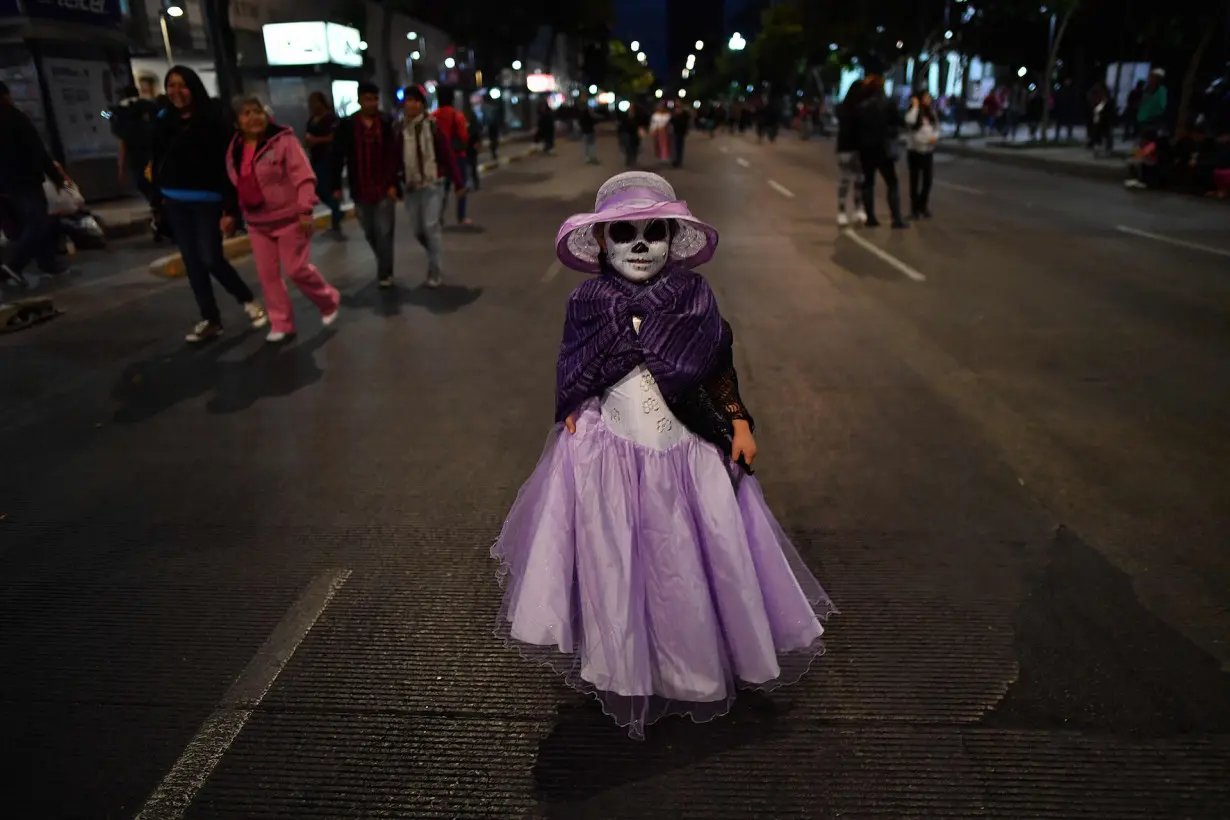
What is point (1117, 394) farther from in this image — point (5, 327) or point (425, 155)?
point (5, 327)

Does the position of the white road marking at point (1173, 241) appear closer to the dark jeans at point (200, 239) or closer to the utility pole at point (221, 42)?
the dark jeans at point (200, 239)

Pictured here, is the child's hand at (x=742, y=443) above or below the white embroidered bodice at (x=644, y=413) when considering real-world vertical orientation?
below

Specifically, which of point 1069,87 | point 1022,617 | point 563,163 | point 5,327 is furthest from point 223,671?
point 1069,87

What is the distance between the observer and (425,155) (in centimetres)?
890

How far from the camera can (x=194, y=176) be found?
6.71 m

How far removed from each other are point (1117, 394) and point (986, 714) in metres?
3.53

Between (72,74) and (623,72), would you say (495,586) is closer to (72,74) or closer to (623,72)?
(72,74)

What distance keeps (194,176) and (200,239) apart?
480mm

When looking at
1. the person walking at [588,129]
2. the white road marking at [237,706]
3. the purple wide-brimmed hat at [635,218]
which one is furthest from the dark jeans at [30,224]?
the person walking at [588,129]

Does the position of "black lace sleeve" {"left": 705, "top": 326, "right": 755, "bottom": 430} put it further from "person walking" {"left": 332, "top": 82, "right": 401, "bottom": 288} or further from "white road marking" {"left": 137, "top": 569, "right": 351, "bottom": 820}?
"person walking" {"left": 332, "top": 82, "right": 401, "bottom": 288}

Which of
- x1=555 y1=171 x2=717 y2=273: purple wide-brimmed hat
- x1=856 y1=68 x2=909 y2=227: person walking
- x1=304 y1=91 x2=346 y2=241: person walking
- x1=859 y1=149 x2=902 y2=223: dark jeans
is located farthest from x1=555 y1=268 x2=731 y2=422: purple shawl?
x1=304 y1=91 x2=346 y2=241: person walking

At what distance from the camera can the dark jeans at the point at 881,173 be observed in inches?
468

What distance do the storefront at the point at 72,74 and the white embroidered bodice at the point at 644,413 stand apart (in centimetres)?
1430

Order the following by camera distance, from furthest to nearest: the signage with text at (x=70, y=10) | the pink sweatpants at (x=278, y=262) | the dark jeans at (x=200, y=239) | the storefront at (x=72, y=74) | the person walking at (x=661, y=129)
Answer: the person walking at (x=661, y=129), the storefront at (x=72, y=74), the signage with text at (x=70, y=10), the pink sweatpants at (x=278, y=262), the dark jeans at (x=200, y=239)
